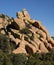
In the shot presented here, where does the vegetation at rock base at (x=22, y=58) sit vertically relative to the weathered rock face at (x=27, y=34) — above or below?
below

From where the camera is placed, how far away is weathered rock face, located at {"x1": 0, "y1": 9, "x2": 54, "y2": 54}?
352ft

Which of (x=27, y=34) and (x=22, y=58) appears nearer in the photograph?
(x=22, y=58)

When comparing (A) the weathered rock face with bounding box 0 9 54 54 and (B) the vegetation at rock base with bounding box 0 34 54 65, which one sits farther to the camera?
(A) the weathered rock face with bounding box 0 9 54 54

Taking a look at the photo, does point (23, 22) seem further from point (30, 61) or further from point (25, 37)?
point (30, 61)

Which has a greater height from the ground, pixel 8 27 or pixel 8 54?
pixel 8 27

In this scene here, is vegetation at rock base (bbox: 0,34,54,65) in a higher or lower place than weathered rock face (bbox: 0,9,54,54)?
lower

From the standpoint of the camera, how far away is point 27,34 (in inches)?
4626

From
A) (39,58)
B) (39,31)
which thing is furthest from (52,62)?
(39,31)

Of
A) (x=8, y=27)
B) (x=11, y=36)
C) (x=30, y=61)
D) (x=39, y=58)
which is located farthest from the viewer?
(x=8, y=27)

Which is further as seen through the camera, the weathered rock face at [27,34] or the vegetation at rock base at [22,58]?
the weathered rock face at [27,34]

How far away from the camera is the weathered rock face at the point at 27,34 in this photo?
107 m

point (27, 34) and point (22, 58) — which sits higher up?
point (27, 34)

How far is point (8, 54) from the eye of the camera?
101 m

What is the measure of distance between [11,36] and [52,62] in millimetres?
19066
